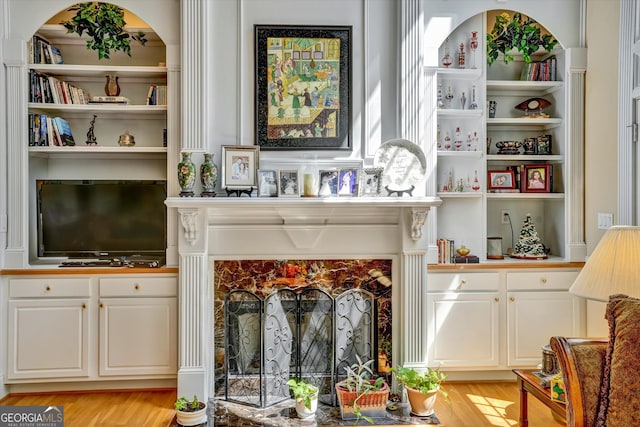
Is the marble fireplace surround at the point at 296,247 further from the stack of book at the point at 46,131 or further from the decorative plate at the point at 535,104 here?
the decorative plate at the point at 535,104

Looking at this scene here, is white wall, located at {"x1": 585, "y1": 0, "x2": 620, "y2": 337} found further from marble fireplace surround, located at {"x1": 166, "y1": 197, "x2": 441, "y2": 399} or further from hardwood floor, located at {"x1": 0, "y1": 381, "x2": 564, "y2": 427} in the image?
marble fireplace surround, located at {"x1": 166, "y1": 197, "x2": 441, "y2": 399}

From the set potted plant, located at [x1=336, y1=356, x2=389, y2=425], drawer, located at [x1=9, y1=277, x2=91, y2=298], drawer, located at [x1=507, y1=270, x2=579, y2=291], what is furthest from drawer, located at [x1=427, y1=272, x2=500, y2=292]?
drawer, located at [x1=9, y1=277, x2=91, y2=298]

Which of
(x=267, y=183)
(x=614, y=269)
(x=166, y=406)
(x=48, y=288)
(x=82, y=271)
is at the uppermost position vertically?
(x=267, y=183)

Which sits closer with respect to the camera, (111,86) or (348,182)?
(348,182)

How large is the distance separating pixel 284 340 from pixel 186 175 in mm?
1343

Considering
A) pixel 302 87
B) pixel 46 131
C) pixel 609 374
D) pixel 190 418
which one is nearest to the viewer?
pixel 609 374

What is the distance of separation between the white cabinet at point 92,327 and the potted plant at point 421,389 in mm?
1676

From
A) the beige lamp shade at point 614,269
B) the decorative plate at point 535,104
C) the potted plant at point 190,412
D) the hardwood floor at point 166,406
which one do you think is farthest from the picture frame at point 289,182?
the decorative plate at point 535,104

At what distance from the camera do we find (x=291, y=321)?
3344mm

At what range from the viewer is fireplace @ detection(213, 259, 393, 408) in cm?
332

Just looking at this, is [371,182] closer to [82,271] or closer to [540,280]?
[540,280]

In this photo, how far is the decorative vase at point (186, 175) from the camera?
10.4ft

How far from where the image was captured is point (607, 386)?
184cm

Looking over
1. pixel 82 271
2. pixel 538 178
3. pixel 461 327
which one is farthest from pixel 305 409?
pixel 538 178
